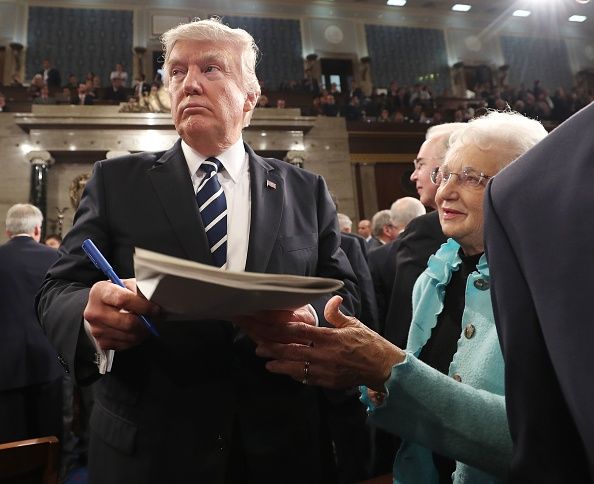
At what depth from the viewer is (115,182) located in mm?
1516

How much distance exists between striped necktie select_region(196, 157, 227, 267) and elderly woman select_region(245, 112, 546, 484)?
0.48 metres

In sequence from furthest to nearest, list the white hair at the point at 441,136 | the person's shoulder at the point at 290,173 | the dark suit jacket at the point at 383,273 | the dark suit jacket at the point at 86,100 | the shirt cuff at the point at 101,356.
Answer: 1. the dark suit jacket at the point at 86,100
2. the dark suit jacket at the point at 383,273
3. the white hair at the point at 441,136
4. the person's shoulder at the point at 290,173
5. the shirt cuff at the point at 101,356

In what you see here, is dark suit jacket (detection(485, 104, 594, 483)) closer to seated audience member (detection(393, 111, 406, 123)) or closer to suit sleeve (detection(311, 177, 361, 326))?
suit sleeve (detection(311, 177, 361, 326))

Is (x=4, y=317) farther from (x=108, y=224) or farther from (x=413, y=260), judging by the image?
(x=413, y=260)

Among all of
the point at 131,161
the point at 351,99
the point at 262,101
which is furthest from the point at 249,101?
the point at 351,99

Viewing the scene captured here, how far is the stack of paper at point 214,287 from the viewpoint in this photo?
2.36 ft

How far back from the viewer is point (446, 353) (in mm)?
1550

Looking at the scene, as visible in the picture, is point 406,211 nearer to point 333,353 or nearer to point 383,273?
point 383,273

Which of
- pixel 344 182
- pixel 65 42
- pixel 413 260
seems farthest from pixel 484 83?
pixel 413 260

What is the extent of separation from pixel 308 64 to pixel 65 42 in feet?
25.0

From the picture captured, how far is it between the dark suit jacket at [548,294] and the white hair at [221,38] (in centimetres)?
131

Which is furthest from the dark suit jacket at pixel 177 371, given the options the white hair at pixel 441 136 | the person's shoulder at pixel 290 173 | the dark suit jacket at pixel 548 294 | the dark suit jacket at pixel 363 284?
the white hair at pixel 441 136

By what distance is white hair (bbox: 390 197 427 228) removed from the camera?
4023 mm

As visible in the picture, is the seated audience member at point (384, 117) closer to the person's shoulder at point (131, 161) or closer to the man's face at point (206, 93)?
the man's face at point (206, 93)
